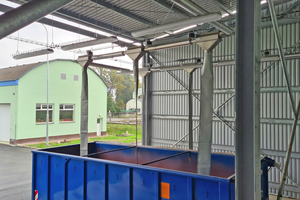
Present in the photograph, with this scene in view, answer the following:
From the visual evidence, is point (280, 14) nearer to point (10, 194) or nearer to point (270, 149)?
point (270, 149)

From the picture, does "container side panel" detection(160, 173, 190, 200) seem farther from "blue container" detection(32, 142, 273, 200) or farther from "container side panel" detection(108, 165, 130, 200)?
"container side panel" detection(108, 165, 130, 200)

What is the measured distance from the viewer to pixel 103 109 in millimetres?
25781

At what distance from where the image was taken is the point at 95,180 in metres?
5.25

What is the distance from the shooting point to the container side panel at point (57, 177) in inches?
229

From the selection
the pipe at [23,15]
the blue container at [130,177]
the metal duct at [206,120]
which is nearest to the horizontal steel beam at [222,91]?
the blue container at [130,177]

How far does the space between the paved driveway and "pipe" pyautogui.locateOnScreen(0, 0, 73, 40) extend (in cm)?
773

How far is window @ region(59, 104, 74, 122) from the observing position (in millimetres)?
22281

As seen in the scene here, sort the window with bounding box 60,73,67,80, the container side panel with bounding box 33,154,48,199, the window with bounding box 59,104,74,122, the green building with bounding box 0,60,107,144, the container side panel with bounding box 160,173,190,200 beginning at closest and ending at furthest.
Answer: the container side panel with bounding box 160,173,190,200 → the container side panel with bounding box 33,154,48,199 → the green building with bounding box 0,60,107,144 → the window with bounding box 59,104,74,122 → the window with bounding box 60,73,67,80

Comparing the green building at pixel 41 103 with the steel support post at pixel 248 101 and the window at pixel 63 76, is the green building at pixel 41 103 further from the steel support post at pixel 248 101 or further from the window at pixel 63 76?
Answer: the steel support post at pixel 248 101

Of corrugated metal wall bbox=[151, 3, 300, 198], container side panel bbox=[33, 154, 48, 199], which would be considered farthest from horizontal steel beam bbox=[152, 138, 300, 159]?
container side panel bbox=[33, 154, 48, 199]

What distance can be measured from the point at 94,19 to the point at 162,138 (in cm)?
658

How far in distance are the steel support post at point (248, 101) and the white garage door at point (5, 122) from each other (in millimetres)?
21543

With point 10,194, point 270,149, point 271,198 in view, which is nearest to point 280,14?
point 270,149

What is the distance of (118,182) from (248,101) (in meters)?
3.12
